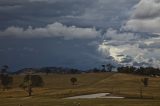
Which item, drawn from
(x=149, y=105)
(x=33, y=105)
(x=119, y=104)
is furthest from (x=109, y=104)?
(x=33, y=105)

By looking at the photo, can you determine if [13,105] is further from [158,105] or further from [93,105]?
[158,105]

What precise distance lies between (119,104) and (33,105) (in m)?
19.7

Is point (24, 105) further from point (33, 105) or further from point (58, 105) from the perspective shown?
point (58, 105)

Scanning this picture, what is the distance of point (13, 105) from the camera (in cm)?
9969

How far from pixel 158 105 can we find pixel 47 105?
2492cm

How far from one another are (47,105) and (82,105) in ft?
26.7

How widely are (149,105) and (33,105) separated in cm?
2637

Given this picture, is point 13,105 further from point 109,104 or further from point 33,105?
point 109,104

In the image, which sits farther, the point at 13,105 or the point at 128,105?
the point at 13,105

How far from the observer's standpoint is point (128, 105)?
92.6 meters

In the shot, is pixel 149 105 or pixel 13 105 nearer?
pixel 149 105

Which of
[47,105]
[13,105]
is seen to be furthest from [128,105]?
[13,105]

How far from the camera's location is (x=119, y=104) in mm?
94625

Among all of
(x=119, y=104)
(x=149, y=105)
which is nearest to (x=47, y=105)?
(x=119, y=104)
